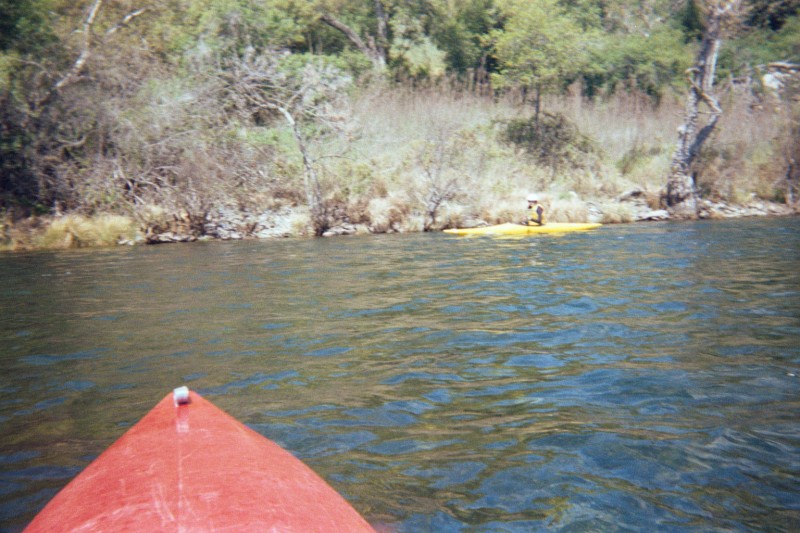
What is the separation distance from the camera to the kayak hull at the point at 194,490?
6.77 ft

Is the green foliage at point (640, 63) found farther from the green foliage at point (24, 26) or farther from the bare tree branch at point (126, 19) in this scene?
the green foliage at point (24, 26)

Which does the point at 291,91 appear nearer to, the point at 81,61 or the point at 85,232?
the point at 81,61

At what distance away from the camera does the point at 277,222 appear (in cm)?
1655

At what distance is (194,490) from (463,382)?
2674 millimetres

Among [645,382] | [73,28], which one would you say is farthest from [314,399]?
[73,28]

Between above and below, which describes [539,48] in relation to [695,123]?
above

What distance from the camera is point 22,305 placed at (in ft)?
26.1

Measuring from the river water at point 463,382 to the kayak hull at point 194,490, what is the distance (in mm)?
612

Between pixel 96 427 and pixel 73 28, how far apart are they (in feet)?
52.1

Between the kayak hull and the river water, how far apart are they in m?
0.61

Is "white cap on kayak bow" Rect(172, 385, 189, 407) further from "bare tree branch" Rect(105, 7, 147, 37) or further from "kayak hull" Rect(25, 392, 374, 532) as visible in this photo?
"bare tree branch" Rect(105, 7, 147, 37)

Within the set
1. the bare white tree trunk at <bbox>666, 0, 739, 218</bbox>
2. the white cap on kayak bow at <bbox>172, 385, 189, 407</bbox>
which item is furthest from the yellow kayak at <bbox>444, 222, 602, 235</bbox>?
the white cap on kayak bow at <bbox>172, 385, 189, 407</bbox>

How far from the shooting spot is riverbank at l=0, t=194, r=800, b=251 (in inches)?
586

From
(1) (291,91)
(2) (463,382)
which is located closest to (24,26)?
(1) (291,91)
